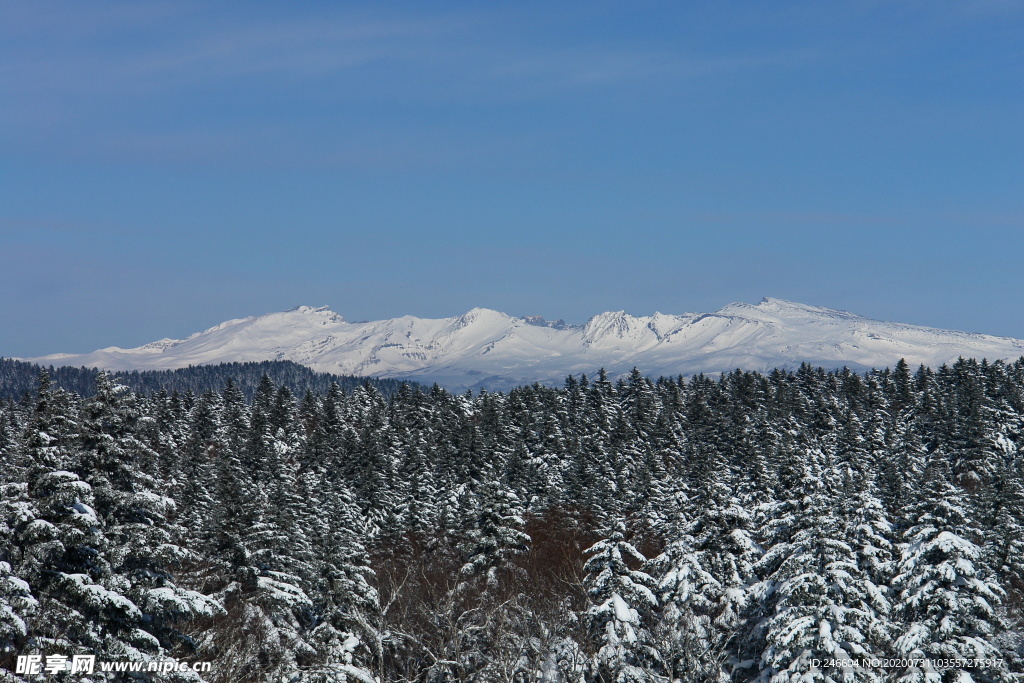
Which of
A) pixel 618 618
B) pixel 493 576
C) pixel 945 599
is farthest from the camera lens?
pixel 493 576

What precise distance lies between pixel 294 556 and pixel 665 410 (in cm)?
8418

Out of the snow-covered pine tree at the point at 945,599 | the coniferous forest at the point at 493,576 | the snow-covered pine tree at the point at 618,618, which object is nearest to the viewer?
the coniferous forest at the point at 493,576

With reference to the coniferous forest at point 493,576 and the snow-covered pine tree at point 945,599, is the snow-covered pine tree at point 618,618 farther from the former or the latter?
the snow-covered pine tree at point 945,599

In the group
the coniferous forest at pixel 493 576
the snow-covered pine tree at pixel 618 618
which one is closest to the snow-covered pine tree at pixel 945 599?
the coniferous forest at pixel 493 576

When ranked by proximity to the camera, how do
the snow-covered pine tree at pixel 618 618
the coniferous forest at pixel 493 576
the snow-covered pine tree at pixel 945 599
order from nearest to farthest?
the coniferous forest at pixel 493 576, the snow-covered pine tree at pixel 945 599, the snow-covered pine tree at pixel 618 618

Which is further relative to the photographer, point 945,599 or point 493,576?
point 493,576

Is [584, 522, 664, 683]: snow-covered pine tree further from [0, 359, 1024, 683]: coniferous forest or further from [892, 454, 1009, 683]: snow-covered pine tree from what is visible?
[892, 454, 1009, 683]: snow-covered pine tree

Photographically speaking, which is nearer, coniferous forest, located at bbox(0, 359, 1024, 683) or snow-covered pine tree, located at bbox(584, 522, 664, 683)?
coniferous forest, located at bbox(0, 359, 1024, 683)

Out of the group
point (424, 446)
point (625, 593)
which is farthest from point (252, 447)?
point (625, 593)

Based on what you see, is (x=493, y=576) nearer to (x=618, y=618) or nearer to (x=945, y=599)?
(x=618, y=618)

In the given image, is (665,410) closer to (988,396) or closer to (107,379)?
(988,396)

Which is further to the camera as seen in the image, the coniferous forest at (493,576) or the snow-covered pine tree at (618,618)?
the snow-covered pine tree at (618,618)

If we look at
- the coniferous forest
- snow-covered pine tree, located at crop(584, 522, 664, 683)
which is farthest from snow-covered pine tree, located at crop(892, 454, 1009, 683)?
snow-covered pine tree, located at crop(584, 522, 664, 683)

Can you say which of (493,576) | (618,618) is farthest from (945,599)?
(493,576)
